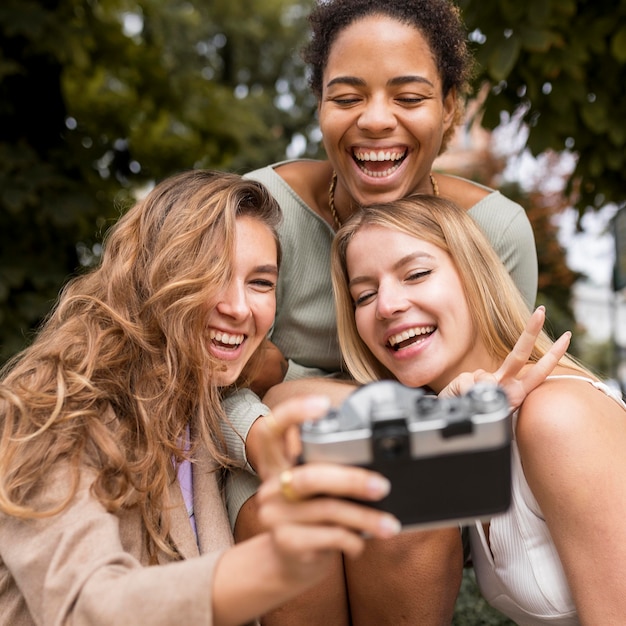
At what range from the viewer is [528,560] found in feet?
7.06

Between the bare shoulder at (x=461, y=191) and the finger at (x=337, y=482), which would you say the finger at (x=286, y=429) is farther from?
the bare shoulder at (x=461, y=191)

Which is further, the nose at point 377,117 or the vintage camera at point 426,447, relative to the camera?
the nose at point 377,117

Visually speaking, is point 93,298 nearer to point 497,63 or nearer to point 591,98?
point 497,63

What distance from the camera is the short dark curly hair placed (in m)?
2.82

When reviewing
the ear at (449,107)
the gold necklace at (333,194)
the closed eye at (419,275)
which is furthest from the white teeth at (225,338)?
the ear at (449,107)

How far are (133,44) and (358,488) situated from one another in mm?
5974

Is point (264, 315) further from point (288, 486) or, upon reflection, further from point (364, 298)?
point (288, 486)

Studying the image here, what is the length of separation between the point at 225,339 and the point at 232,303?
0.11 metres

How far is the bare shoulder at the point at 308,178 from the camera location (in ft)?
10.4

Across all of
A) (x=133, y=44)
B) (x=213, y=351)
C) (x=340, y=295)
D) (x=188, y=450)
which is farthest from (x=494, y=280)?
(x=133, y=44)

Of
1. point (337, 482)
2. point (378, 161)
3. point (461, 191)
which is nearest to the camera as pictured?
point (337, 482)

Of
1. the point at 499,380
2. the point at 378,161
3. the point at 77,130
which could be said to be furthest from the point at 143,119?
the point at 499,380

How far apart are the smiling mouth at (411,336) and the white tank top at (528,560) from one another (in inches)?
17.0

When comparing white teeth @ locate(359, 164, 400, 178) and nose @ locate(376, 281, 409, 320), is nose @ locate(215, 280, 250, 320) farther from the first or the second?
white teeth @ locate(359, 164, 400, 178)
